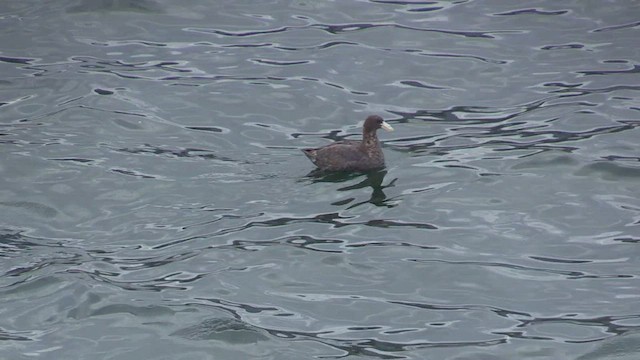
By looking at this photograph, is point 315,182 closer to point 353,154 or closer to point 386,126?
point 353,154

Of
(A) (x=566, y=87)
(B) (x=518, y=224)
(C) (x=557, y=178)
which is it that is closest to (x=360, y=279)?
(B) (x=518, y=224)

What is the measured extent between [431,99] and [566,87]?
2051mm

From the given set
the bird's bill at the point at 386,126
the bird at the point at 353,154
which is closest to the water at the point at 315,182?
the bird at the point at 353,154

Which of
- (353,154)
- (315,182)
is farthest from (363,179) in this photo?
(315,182)

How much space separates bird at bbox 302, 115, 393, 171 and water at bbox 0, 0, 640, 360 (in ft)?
0.76

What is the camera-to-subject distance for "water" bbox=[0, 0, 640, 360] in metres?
12.9

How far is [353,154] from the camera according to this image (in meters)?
17.0

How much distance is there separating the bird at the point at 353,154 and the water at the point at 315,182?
23 cm

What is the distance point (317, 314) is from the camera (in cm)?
1312

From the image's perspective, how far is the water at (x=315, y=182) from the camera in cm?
1293

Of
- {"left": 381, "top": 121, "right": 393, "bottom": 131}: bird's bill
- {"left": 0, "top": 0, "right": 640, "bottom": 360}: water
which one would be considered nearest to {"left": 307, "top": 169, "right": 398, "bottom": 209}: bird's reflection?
{"left": 0, "top": 0, "right": 640, "bottom": 360}: water

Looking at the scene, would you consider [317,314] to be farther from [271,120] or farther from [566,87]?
[566,87]

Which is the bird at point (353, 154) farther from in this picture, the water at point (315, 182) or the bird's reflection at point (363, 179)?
the water at point (315, 182)

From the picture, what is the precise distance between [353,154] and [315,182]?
24.8 inches
